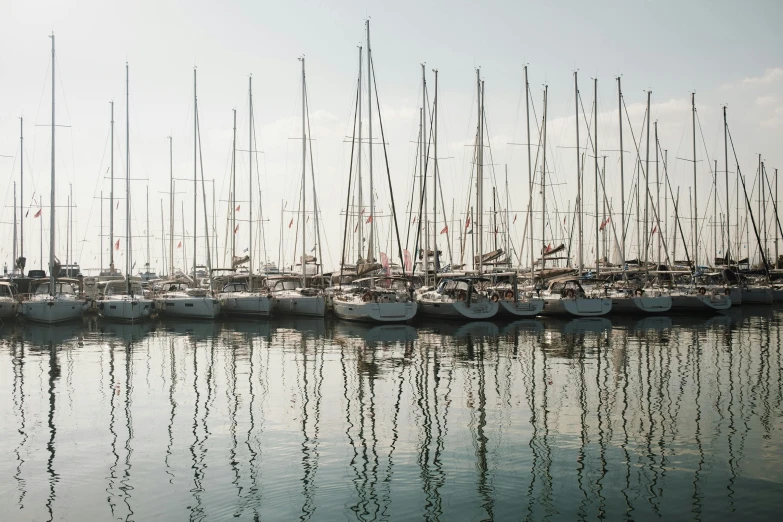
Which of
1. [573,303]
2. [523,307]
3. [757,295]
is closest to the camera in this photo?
[523,307]

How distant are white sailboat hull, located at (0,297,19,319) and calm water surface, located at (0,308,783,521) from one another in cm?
1642

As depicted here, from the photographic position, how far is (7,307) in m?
45.2

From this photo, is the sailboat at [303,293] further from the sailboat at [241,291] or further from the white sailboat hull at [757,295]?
the white sailboat hull at [757,295]

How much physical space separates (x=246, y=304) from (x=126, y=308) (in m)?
7.72

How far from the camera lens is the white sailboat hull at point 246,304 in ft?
158

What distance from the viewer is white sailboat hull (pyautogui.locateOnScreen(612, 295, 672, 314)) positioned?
158 feet

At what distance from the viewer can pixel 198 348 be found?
1276 inches

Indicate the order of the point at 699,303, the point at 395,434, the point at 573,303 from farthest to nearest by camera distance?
1. the point at 699,303
2. the point at 573,303
3. the point at 395,434

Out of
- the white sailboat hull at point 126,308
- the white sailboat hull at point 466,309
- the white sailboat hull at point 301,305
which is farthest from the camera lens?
the white sailboat hull at point 301,305

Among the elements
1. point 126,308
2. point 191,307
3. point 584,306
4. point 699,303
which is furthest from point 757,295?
point 126,308

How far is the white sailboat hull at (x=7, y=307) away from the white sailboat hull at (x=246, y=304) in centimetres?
1310

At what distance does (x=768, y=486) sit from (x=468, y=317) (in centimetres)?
3172

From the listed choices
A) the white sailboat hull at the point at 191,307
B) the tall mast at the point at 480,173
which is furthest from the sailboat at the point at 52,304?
the tall mast at the point at 480,173

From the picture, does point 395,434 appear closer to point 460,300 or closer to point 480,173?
point 460,300
